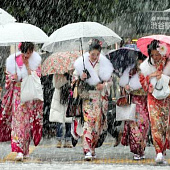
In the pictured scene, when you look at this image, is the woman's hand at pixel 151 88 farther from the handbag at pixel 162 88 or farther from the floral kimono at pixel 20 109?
the floral kimono at pixel 20 109

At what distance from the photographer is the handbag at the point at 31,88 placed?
1091cm

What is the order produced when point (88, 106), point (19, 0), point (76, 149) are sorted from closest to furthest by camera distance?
point (88, 106)
point (76, 149)
point (19, 0)

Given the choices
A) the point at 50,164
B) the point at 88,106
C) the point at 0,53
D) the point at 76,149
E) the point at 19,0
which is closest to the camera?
the point at 50,164

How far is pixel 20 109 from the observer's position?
11070 mm

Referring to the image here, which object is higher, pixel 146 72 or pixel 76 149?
pixel 146 72

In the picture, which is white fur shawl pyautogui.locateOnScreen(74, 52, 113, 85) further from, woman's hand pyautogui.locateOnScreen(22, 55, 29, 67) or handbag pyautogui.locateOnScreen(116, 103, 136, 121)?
woman's hand pyautogui.locateOnScreen(22, 55, 29, 67)

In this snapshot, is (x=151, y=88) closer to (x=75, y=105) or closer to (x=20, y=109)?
(x=75, y=105)

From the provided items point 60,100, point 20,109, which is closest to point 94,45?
point 20,109

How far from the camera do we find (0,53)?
17500mm

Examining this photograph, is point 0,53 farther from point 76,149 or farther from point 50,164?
point 50,164

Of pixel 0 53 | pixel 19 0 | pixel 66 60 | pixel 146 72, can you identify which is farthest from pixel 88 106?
pixel 19 0

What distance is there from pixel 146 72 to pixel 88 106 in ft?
3.48

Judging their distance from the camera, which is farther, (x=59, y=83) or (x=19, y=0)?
(x=19, y=0)

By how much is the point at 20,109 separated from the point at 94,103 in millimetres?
1133
